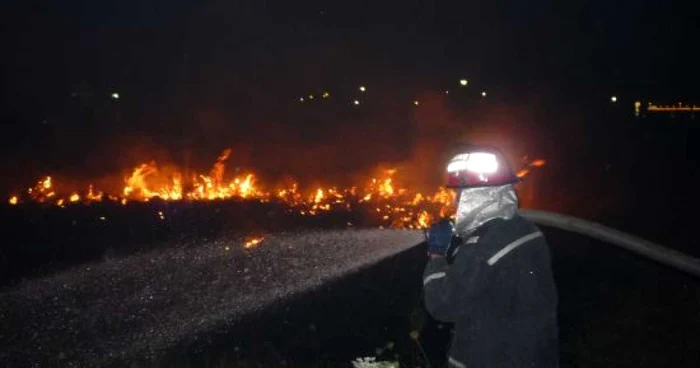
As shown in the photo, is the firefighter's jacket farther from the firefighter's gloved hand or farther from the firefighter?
the firefighter's gloved hand

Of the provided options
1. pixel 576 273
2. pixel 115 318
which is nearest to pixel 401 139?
pixel 576 273

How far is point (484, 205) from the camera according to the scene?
10.1 feet

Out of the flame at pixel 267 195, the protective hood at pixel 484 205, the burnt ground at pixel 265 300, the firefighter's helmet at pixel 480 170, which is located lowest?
the burnt ground at pixel 265 300

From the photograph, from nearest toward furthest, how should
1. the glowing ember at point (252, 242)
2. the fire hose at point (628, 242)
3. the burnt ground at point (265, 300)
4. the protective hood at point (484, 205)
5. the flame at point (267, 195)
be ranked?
the protective hood at point (484, 205), the fire hose at point (628, 242), the burnt ground at point (265, 300), the glowing ember at point (252, 242), the flame at point (267, 195)

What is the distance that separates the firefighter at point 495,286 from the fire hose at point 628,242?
616mm

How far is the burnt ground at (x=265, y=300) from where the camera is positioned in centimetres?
721

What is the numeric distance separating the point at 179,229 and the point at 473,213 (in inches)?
456

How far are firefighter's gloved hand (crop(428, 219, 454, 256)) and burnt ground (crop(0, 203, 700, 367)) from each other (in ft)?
8.47

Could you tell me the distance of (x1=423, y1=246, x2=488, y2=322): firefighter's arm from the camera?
287cm

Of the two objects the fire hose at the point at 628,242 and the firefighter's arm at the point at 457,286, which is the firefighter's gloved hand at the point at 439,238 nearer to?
the firefighter's arm at the point at 457,286

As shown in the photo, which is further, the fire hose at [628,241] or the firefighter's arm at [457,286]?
the fire hose at [628,241]

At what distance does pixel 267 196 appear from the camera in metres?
16.3

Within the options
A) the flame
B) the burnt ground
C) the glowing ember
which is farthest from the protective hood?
the flame

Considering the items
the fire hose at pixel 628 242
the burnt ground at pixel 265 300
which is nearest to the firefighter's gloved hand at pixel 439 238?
the fire hose at pixel 628 242
